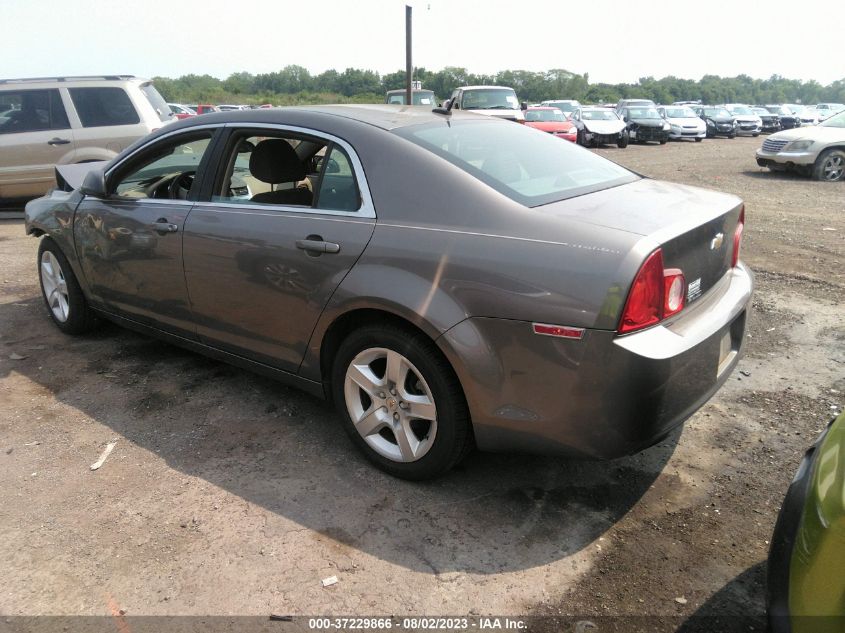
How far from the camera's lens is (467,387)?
8.52 ft

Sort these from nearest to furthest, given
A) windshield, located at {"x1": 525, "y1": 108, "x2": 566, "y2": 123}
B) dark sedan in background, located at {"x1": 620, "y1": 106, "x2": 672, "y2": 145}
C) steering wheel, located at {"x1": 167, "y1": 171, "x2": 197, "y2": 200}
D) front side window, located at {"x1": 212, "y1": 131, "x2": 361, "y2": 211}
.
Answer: front side window, located at {"x1": 212, "y1": 131, "x2": 361, "y2": 211}
steering wheel, located at {"x1": 167, "y1": 171, "x2": 197, "y2": 200}
windshield, located at {"x1": 525, "y1": 108, "x2": 566, "y2": 123}
dark sedan in background, located at {"x1": 620, "y1": 106, "x2": 672, "y2": 145}

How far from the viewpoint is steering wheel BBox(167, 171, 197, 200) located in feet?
12.3

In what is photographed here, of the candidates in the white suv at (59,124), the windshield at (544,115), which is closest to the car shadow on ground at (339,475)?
the white suv at (59,124)

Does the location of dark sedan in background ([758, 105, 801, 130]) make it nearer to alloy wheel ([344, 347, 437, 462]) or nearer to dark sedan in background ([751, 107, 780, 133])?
dark sedan in background ([751, 107, 780, 133])

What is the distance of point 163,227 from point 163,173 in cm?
70

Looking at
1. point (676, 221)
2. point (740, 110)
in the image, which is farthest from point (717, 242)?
point (740, 110)

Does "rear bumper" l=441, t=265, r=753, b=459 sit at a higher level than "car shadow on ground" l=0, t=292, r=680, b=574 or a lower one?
higher

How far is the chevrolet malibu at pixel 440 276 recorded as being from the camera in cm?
235

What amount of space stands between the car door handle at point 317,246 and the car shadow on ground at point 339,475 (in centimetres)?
103

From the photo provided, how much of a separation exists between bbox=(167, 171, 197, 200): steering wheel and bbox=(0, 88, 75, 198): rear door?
625 centimetres

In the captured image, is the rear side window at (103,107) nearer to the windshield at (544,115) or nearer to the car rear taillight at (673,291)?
the car rear taillight at (673,291)

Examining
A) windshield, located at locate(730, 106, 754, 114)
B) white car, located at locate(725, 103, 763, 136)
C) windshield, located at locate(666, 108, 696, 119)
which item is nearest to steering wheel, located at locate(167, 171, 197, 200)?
windshield, located at locate(666, 108, 696, 119)

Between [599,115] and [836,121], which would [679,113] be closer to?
[599,115]

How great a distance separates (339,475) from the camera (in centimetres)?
307
